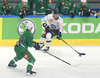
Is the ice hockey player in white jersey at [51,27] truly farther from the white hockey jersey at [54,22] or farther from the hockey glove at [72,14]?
the hockey glove at [72,14]

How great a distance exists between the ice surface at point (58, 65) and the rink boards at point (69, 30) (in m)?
0.46

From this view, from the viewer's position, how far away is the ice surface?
4.90m

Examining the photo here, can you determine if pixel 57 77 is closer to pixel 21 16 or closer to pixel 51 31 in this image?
pixel 51 31

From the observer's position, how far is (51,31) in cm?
735

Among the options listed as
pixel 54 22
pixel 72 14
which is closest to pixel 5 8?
pixel 54 22

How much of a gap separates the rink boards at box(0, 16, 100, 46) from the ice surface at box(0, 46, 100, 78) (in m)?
0.46

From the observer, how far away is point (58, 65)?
580 cm

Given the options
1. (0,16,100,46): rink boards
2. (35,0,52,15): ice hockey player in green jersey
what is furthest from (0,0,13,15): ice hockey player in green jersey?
(35,0,52,15): ice hockey player in green jersey

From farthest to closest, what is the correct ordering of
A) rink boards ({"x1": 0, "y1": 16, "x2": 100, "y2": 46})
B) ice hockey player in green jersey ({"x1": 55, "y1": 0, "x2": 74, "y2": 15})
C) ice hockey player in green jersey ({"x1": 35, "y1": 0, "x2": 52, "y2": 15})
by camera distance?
ice hockey player in green jersey ({"x1": 55, "y1": 0, "x2": 74, "y2": 15}) → ice hockey player in green jersey ({"x1": 35, "y1": 0, "x2": 52, "y2": 15}) → rink boards ({"x1": 0, "y1": 16, "x2": 100, "y2": 46})

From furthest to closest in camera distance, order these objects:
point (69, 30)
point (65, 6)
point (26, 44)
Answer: point (65, 6) < point (69, 30) < point (26, 44)

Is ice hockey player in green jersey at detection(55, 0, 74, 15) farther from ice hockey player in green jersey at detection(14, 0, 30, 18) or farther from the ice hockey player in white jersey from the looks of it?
the ice hockey player in white jersey

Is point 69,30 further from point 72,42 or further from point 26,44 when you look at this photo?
Result: point 26,44

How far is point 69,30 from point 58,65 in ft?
8.66

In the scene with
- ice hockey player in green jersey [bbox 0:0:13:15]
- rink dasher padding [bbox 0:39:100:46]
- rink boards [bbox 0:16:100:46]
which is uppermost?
ice hockey player in green jersey [bbox 0:0:13:15]
